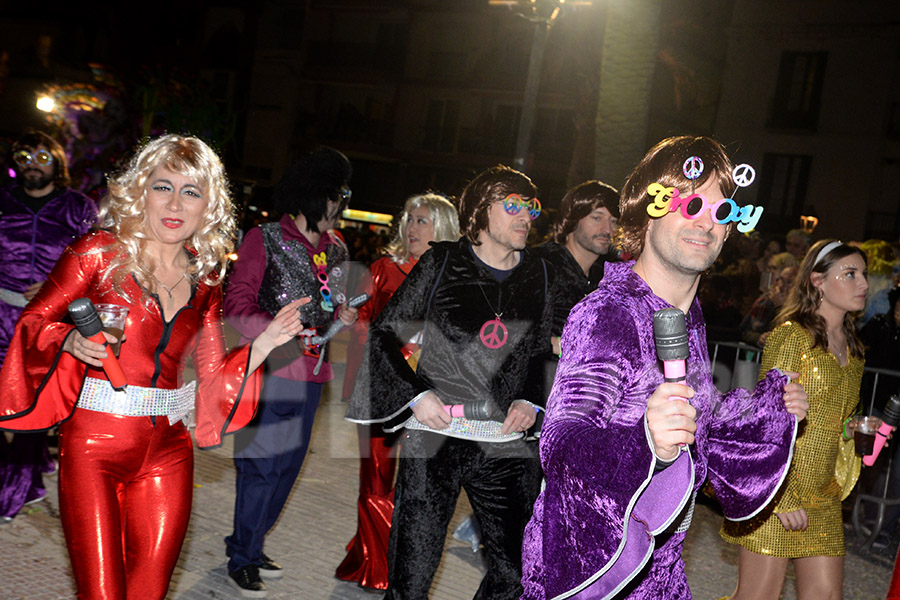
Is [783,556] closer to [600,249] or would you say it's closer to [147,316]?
[600,249]

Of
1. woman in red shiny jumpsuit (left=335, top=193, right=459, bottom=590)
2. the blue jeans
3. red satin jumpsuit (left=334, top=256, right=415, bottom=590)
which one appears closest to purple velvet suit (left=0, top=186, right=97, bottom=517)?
the blue jeans

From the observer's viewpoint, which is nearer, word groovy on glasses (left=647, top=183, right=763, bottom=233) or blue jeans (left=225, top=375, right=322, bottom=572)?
word groovy on glasses (left=647, top=183, right=763, bottom=233)

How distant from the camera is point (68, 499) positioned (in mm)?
3049

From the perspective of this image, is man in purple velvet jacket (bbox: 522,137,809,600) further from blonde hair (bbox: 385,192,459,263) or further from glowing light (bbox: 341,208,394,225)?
glowing light (bbox: 341,208,394,225)

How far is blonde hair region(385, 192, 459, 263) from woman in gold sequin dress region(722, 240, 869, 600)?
91.3 inches

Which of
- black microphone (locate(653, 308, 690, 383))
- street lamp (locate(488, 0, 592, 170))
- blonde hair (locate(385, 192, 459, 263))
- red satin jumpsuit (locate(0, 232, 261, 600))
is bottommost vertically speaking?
red satin jumpsuit (locate(0, 232, 261, 600))

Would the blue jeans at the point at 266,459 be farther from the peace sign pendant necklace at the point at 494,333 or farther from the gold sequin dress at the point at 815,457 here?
the gold sequin dress at the point at 815,457

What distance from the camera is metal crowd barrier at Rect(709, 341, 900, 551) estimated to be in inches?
Result: 279

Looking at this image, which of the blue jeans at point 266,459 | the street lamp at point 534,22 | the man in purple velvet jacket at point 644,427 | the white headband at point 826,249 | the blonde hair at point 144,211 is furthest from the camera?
the street lamp at point 534,22

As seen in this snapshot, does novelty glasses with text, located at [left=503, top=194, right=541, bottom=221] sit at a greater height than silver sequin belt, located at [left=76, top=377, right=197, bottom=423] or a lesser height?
greater

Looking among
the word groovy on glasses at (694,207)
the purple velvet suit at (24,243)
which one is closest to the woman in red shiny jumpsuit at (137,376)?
the word groovy on glasses at (694,207)

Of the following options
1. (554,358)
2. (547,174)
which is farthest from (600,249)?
(547,174)

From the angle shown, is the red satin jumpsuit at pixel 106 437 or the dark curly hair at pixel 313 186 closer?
the red satin jumpsuit at pixel 106 437

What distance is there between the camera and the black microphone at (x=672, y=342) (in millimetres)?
1891
